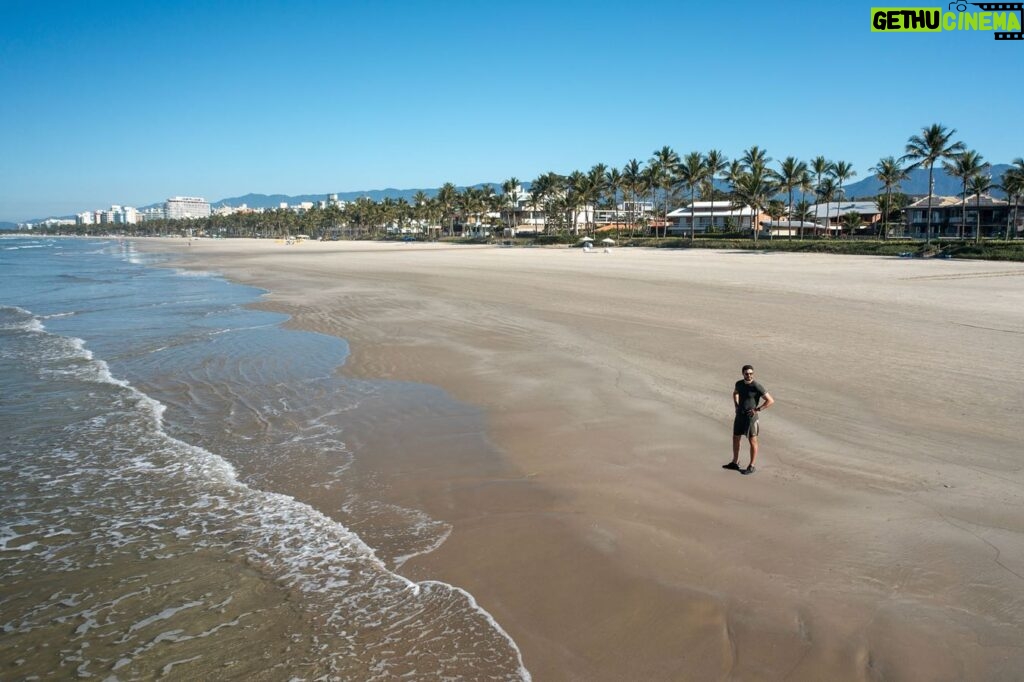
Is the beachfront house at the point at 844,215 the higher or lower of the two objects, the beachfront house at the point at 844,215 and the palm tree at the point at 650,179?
the lower

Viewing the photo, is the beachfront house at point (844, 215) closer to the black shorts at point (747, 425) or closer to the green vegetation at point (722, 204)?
the green vegetation at point (722, 204)

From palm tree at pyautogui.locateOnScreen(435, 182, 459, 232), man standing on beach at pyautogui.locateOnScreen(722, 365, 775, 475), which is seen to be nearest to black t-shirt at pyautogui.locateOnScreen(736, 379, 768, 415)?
man standing on beach at pyautogui.locateOnScreen(722, 365, 775, 475)

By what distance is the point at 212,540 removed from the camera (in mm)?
6496

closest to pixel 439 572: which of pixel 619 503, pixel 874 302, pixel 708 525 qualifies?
pixel 619 503

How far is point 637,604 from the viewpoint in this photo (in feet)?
16.9

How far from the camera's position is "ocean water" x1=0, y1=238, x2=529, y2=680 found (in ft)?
15.4

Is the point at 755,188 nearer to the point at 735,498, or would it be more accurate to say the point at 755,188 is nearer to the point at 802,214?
the point at 802,214

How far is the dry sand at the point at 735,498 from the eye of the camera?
4660mm

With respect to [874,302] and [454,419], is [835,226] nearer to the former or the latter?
[874,302]

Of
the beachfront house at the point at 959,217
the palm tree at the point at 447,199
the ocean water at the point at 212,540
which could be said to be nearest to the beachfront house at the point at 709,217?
the beachfront house at the point at 959,217

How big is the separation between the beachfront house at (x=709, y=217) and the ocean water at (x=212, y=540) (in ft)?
262

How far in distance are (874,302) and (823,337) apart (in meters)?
7.70

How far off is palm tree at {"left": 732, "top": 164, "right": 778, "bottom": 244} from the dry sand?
170 feet

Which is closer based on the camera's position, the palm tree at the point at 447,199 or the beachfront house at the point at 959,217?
the beachfront house at the point at 959,217
